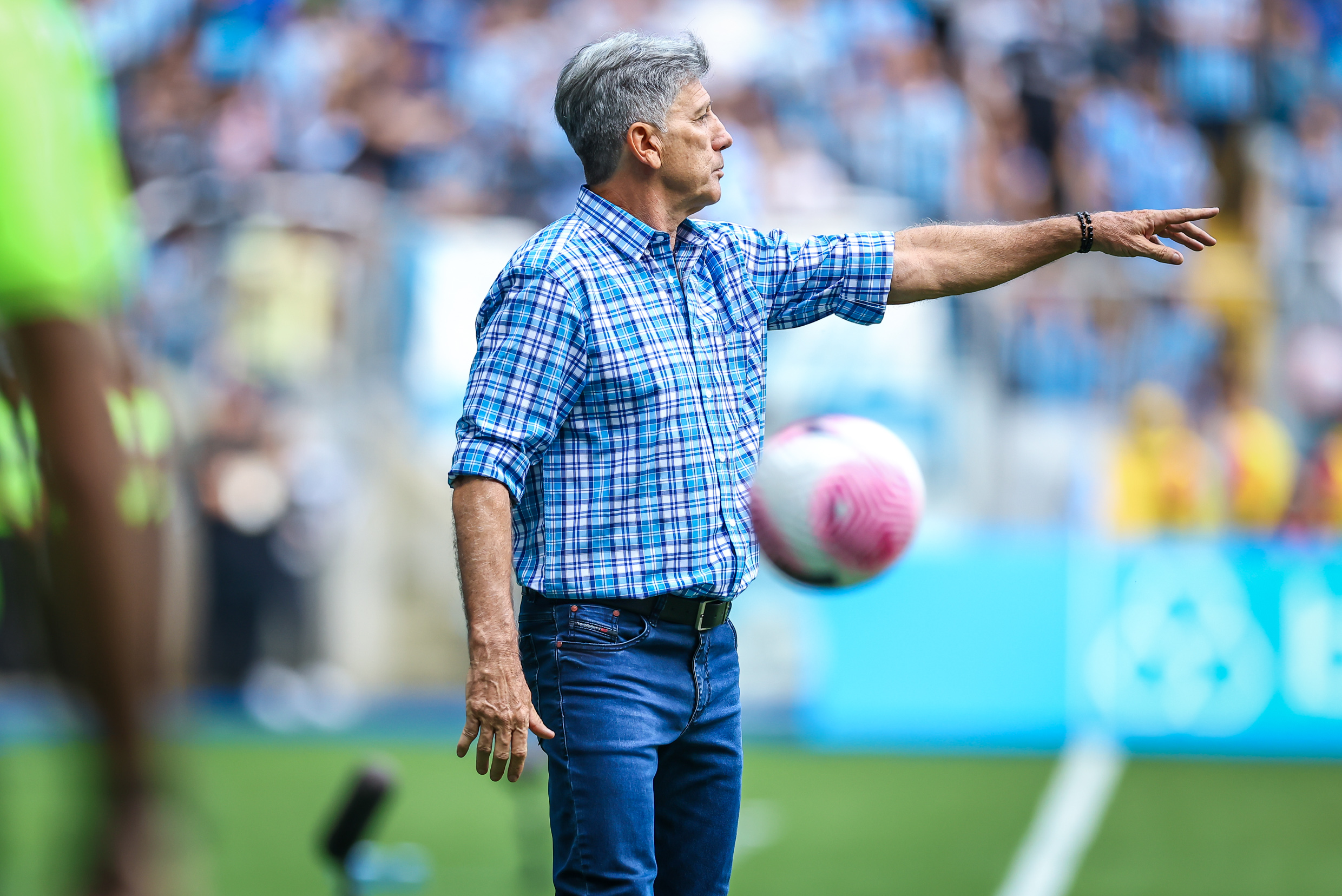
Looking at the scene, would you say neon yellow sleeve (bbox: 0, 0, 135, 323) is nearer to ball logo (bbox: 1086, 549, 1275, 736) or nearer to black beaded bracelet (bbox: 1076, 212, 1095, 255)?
black beaded bracelet (bbox: 1076, 212, 1095, 255)

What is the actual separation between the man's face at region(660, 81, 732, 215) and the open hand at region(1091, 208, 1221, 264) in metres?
0.97

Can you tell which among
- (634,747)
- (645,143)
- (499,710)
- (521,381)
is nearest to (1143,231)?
(645,143)

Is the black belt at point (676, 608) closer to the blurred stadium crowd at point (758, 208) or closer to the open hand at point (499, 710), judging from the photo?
the open hand at point (499, 710)

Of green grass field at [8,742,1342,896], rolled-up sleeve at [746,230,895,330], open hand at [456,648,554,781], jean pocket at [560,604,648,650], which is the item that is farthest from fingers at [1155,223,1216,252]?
green grass field at [8,742,1342,896]

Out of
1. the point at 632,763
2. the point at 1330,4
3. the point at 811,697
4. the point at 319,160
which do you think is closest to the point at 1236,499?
the point at 811,697

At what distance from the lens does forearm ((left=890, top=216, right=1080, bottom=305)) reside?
4.10 metres

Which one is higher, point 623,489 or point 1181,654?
→ point 623,489

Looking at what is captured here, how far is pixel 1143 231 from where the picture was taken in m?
4.13

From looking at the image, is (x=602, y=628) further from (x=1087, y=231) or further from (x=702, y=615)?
(x=1087, y=231)

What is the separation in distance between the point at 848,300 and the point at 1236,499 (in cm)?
884

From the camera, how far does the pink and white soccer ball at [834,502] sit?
13.2ft

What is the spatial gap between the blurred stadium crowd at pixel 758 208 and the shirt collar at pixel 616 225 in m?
8.59

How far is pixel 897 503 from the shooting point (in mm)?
4230

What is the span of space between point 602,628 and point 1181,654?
321 inches
